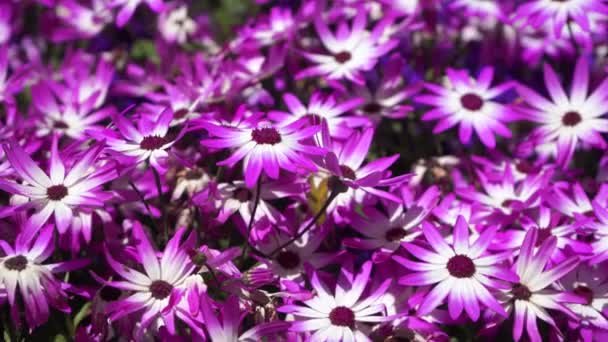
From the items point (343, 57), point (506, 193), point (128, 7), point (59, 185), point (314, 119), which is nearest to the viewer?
point (59, 185)

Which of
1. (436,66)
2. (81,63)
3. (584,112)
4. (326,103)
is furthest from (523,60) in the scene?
(81,63)

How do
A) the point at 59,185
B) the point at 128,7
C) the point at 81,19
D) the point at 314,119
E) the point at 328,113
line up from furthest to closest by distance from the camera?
the point at 81,19 < the point at 128,7 < the point at 328,113 < the point at 314,119 < the point at 59,185

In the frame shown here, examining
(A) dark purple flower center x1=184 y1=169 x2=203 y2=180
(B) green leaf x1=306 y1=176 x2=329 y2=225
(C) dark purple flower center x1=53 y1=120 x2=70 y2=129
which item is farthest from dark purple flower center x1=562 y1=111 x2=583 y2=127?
(C) dark purple flower center x1=53 y1=120 x2=70 y2=129

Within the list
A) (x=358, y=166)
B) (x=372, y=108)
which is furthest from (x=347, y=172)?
(x=372, y=108)

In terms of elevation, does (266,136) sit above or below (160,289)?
above

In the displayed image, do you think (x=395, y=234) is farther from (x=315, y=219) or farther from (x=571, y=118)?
(x=571, y=118)

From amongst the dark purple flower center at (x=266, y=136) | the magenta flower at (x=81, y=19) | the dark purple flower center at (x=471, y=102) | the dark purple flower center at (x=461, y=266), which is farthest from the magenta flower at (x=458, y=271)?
the magenta flower at (x=81, y=19)

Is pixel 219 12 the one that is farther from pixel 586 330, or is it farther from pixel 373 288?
pixel 586 330
